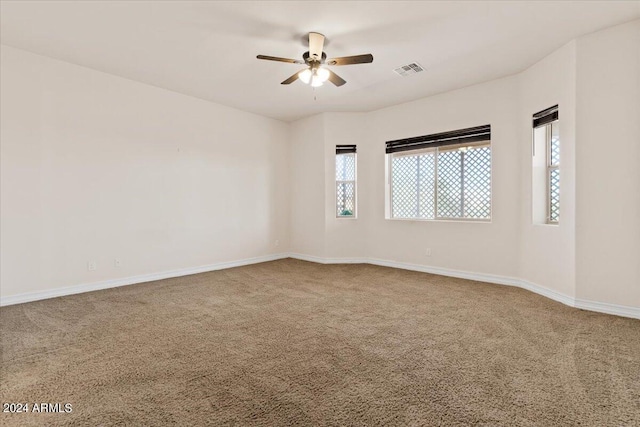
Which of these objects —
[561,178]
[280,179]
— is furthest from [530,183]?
[280,179]

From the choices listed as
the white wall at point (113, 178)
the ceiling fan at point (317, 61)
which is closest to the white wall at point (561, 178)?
the ceiling fan at point (317, 61)

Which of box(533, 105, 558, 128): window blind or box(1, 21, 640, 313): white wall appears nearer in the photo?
box(1, 21, 640, 313): white wall

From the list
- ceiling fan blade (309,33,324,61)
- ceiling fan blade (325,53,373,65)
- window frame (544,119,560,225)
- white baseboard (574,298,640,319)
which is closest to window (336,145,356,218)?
ceiling fan blade (309,33,324,61)

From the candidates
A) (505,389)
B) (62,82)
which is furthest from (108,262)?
(505,389)

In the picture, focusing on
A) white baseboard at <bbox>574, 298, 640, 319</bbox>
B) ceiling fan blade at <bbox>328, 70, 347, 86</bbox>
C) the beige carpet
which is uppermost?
ceiling fan blade at <bbox>328, 70, 347, 86</bbox>

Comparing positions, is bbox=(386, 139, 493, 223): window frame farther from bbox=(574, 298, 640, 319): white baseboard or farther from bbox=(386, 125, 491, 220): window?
bbox=(574, 298, 640, 319): white baseboard

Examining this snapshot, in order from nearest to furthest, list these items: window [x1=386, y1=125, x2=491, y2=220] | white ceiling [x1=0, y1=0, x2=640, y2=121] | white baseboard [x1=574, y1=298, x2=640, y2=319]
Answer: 1. white ceiling [x1=0, y1=0, x2=640, y2=121]
2. white baseboard [x1=574, y1=298, x2=640, y2=319]
3. window [x1=386, y1=125, x2=491, y2=220]

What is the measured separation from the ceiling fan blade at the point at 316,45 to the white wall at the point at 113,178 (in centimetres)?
263

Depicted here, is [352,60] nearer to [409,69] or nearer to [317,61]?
[317,61]

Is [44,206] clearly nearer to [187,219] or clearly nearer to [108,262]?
[108,262]

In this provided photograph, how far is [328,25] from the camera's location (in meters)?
3.02

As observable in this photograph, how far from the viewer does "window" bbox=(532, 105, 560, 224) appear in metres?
3.84

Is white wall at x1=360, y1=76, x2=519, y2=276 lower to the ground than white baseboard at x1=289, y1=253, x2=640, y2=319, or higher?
higher

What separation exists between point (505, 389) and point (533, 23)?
10.7 ft
